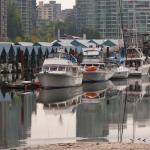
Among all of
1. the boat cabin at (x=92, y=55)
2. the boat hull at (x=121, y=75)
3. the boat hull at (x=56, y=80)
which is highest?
the boat cabin at (x=92, y=55)

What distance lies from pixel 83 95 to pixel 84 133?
25.2m

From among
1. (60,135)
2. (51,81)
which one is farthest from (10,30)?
(60,135)

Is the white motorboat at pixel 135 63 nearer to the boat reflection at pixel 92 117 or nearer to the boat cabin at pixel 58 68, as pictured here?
the boat cabin at pixel 58 68

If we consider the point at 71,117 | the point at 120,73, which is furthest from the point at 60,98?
the point at 120,73

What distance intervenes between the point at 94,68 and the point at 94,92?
11845 millimetres

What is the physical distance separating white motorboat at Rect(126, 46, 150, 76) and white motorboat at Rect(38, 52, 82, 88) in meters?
29.5

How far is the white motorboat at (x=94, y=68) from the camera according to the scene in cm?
7244

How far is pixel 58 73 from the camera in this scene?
60250mm

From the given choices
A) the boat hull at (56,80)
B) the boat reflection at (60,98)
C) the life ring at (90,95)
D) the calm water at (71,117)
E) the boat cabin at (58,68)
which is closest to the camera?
the calm water at (71,117)

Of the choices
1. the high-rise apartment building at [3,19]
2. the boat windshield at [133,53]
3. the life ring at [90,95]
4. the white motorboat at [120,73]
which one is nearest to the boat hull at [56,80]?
the life ring at [90,95]

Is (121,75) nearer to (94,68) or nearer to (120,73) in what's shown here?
(120,73)

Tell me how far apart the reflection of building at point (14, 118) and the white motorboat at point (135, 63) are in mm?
41073

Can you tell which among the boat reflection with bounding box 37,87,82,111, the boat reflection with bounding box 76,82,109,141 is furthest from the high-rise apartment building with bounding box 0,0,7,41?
the boat reflection with bounding box 76,82,109,141

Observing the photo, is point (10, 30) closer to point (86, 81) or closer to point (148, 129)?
point (86, 81)
